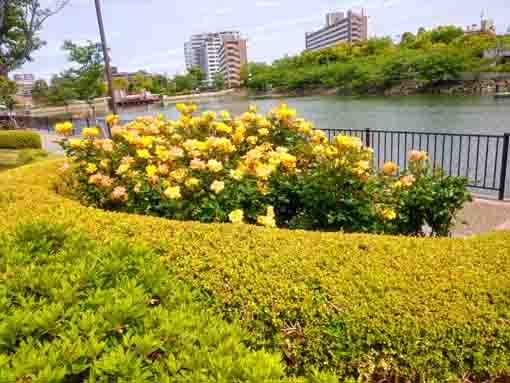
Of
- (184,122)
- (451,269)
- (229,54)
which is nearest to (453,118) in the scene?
(184,122)

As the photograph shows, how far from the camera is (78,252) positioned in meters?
2.02

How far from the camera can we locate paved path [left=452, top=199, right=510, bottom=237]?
4.10 meters

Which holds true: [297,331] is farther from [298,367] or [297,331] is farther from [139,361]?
[139,361]

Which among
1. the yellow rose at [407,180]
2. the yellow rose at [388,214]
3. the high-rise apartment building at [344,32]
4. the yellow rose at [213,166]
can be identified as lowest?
the yellow rose at [388,214]

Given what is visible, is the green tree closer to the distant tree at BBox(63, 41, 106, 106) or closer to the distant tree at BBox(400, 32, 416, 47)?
the distant tree at BBox(63, 41, 106, 106)

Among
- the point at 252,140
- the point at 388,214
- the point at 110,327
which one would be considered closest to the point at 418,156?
the point at 388,214

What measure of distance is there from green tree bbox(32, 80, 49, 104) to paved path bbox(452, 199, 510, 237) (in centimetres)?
6275

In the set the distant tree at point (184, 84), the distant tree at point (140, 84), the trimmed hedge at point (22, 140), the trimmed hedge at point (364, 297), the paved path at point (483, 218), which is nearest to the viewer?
the trimmed hedge at point (364, 297)

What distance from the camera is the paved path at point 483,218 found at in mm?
4098

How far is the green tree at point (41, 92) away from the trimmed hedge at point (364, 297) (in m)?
63.5

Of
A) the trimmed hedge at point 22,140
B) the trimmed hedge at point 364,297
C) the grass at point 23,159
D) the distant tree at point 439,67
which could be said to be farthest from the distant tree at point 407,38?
the trimmed hedge at point 364,297

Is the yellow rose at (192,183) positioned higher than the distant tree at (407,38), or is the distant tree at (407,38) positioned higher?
the distant tree at (407,38)

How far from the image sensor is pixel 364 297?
1685 mm

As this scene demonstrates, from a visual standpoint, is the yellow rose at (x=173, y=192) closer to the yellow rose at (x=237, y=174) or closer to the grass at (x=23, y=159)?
the yellow rose at (x=237, y=174)
